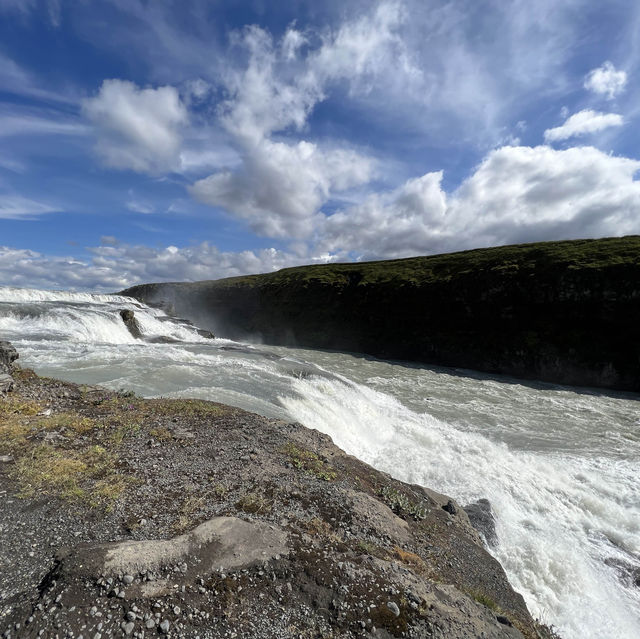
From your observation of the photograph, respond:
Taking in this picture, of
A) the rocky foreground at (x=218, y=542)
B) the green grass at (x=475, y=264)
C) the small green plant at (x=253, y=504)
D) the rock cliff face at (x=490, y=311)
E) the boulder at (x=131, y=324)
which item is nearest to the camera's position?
the rocky foreground at (x=218, y=542)

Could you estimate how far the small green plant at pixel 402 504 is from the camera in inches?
352

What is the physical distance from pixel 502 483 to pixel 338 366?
27078 mm

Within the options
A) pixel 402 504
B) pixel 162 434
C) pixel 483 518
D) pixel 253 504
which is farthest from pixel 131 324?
pixel 483 518

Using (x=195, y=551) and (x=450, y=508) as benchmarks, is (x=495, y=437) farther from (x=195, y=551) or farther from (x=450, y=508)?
(x=195, y=551)

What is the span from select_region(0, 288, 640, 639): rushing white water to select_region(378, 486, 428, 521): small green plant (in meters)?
2.72

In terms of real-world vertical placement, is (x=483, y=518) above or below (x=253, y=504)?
below

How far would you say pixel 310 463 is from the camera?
32.2 ft

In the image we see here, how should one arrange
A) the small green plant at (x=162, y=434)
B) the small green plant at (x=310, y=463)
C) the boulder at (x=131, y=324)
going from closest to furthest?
the small green plant at (x=310, y=463), the small green plant at (x=162, y=434), the boulder at (x=131, y=324)

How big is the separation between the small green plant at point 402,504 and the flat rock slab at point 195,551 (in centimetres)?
398

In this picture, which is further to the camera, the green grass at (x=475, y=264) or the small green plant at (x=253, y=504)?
the green grass at (x=475, y=264)

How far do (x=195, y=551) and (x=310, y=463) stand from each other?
15.6 feet

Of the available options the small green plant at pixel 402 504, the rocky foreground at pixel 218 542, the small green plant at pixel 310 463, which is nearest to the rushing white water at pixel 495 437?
the rocky foreground at pixel 218 542

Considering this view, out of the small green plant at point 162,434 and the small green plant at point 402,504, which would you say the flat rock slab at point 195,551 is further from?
the small green plant at point 162,434

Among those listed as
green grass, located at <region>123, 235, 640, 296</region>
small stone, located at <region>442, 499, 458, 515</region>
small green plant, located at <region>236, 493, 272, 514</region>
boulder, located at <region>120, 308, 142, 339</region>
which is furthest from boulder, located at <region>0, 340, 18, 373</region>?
green grass, located at <region>123, 235, 640, 296</region>
